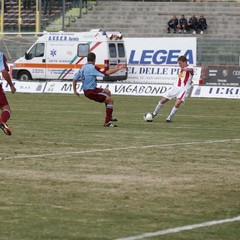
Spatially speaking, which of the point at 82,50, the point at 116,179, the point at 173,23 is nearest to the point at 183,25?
the point at 173,23

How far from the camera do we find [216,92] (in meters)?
42.3

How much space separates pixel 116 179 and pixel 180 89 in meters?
14.0

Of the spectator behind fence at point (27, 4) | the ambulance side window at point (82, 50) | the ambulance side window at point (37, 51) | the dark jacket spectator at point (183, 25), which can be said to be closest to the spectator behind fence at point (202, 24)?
the dark jacket spectator at point (183, 25)

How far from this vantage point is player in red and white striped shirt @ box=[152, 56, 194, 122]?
2828 cm

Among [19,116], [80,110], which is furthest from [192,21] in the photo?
[19,116]

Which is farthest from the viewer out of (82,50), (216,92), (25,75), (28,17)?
(28,17)

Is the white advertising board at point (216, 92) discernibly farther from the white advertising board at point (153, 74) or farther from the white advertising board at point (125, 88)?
the white advertising board at point (153, 74)

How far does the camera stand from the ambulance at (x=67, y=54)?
52.8 meters

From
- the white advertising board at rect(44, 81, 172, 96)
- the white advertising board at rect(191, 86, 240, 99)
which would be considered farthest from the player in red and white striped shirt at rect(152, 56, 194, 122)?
the white advertising board at rect(44, 81, 172, 96)

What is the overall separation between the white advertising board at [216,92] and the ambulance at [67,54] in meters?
9.54

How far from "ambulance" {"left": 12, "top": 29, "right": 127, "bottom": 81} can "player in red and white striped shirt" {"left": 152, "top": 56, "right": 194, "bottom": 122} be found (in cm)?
2302

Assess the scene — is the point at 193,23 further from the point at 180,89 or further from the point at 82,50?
the point at 180,89

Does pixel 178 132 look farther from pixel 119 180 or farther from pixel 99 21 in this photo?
pixel 99 21

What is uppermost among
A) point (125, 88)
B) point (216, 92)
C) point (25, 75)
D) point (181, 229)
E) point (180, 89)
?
point (181, 229)
